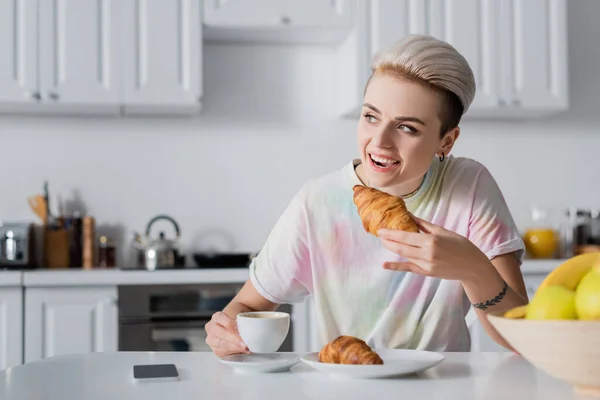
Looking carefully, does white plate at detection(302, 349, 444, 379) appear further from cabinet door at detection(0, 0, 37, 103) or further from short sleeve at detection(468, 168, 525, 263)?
cabinet door at detection(0, 0, 37, 103)

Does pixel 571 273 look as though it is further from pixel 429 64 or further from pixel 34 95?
pixel 34 95

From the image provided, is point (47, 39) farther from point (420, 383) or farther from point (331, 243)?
point (420, 383)

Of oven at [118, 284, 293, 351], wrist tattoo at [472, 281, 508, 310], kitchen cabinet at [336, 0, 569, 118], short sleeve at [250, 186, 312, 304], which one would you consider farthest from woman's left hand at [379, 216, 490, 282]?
kitchen cabinet at [336, 0, 569, 118]

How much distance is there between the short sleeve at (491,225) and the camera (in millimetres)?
1754

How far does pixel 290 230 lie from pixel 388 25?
6.79 feet

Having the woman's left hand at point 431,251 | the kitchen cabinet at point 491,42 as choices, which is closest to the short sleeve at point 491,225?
the woman's left hand at point 431,251

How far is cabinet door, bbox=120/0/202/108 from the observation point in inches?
140

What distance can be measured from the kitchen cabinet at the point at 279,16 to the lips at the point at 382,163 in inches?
82.5

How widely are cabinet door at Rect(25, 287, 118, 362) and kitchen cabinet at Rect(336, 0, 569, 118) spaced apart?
1401mm

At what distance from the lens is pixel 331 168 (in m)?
4.06

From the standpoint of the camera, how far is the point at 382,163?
1.68 metres

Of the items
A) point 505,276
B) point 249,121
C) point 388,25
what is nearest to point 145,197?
point 249,121

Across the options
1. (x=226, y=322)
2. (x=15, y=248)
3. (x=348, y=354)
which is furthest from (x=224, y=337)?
(x=15, y=248)

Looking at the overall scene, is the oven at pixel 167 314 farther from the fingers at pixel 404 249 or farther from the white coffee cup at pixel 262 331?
the fingers at pixel 404 249
